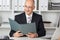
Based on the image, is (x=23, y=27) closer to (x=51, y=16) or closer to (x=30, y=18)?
(x=30, y=18)

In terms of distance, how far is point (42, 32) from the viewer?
97.7 inches

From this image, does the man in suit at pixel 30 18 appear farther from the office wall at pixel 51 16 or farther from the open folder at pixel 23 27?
the office wall at pixel 51 16

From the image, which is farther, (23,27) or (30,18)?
(30,18)

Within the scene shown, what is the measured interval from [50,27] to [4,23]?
92 cm

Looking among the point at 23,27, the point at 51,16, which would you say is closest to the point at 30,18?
the point at 23,27

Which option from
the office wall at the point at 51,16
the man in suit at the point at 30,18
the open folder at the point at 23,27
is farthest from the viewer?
the office wall at the point at 51,16

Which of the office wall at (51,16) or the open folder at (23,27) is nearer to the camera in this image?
the open folder at (23,27)

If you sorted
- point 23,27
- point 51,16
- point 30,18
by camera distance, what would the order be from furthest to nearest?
1. point 51,16
2. point 30,18
3. point 23,27

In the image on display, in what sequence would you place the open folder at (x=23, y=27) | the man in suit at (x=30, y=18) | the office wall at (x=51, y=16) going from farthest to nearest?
1. the office wall at (x=51, y=16)
2. the man in suit at (x=30, y=18)
3. the open folder at (x=23, y=27)

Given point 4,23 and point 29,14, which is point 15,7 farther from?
point 29,14

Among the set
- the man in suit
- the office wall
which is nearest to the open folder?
the man in suit

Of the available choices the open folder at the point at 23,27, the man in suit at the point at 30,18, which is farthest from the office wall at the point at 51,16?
the open folder at the point at 23,27

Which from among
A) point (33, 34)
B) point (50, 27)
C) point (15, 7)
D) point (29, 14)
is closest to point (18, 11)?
point (15, 7)

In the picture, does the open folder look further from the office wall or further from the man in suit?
the office wall
